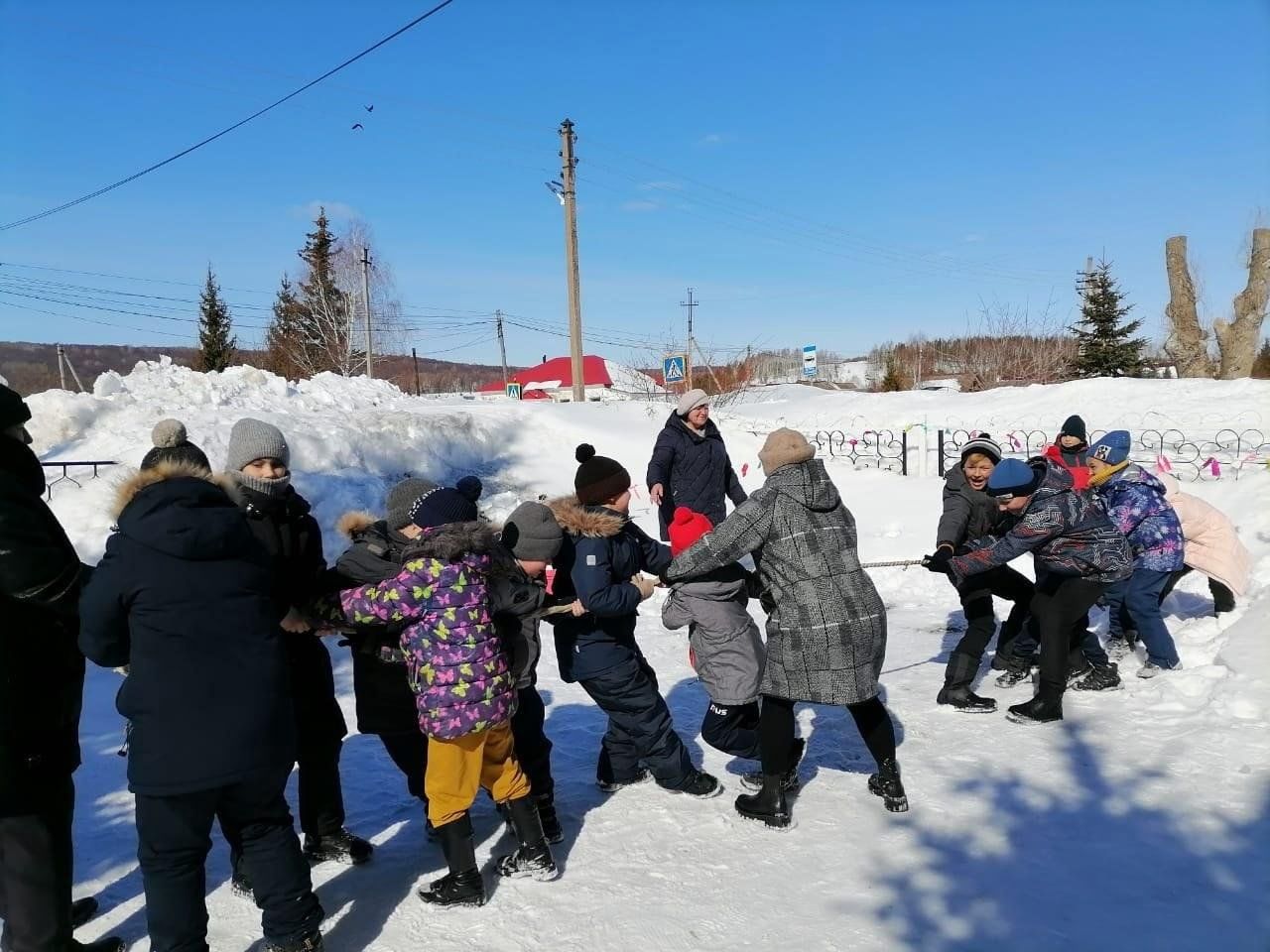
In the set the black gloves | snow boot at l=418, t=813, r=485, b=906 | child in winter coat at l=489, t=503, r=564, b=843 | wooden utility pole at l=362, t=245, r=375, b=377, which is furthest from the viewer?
wooden utility pole at l=362, t=245, r=375, b=377

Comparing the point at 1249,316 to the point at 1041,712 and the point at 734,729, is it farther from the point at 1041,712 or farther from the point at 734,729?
the point at 734,729

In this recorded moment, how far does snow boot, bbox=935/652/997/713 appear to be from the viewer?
504 centimetres

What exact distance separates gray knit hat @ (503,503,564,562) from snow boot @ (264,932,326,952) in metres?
1.51

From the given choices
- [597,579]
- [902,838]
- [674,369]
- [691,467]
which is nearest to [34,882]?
[597,579]

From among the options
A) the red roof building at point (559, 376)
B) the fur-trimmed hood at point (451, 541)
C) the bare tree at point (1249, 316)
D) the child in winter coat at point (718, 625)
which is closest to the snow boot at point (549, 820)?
the child in winter coat at point (718, 625)

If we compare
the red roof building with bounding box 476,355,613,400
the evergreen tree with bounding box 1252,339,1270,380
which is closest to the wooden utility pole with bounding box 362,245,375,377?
the red roof building with bounding box 476,355,613,400

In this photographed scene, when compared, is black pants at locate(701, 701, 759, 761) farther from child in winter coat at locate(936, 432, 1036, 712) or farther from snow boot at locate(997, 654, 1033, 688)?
snow boot at locate(997, 654, 1033, 688)

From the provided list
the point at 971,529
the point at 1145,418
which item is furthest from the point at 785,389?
the point at 971,529

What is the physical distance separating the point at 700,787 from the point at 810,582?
46.2 inches

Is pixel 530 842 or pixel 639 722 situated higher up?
pixel 639 722

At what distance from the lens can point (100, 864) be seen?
357 cm

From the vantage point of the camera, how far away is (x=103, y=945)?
9.56 feet

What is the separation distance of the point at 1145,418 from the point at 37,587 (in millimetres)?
21916

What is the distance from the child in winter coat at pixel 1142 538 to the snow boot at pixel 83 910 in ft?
17.5
